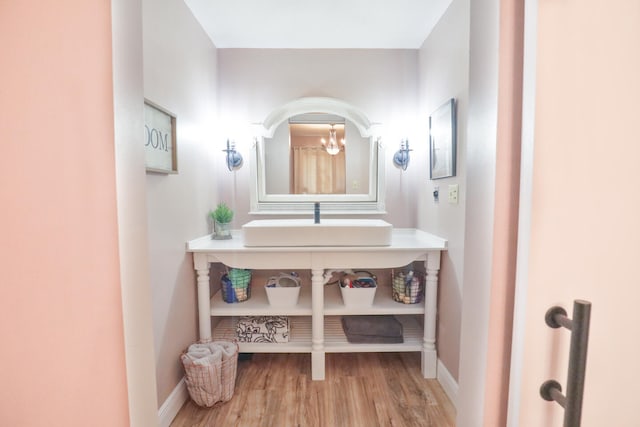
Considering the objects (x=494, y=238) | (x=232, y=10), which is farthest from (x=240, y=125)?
(x=494, y=238)

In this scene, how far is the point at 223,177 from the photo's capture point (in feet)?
7.21

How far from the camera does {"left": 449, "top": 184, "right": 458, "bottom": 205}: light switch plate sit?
158 centimetres

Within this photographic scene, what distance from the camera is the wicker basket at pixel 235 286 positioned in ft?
6.11

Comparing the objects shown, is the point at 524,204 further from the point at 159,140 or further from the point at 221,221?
the point at 221,221

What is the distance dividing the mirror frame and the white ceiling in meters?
0.44

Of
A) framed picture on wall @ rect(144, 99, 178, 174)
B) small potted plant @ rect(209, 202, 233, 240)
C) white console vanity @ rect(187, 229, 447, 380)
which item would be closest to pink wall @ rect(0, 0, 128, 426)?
framed picture on wall @ rect(144, 99, 178, 174)

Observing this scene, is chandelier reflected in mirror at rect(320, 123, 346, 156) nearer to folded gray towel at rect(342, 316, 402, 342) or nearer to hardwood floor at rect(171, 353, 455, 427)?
folded gray towel at rect(342, 316, 402, 342)

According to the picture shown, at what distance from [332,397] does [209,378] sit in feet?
2.35

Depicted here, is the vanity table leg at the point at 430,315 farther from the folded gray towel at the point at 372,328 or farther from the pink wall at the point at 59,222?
the pink wall at the point at 59,222

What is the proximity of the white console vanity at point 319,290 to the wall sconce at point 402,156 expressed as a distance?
0.66 metres

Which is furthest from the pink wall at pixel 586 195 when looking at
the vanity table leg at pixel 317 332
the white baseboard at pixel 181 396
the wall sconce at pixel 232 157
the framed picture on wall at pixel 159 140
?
the wall sconce at pixel 232 157

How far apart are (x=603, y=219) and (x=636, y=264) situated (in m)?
0.12

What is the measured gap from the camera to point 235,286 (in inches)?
73.6

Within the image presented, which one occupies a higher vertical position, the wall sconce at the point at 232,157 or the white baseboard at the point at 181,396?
the wall sconce at the point at 232,157
